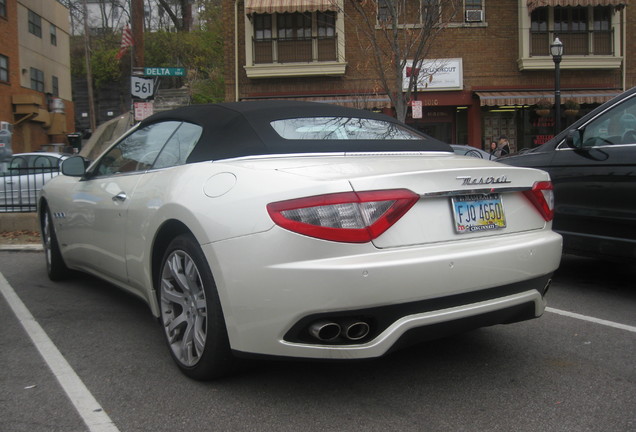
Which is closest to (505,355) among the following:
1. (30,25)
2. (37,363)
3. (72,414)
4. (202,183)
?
(202,183)


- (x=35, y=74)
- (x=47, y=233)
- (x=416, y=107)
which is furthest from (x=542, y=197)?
(x=35, y=74)

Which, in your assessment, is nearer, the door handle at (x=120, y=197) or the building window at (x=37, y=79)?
the door handle at (x=120, y=197)

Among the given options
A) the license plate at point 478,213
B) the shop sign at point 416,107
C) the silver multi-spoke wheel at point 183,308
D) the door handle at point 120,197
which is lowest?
the silver multi-spoke wheel at point 183,308

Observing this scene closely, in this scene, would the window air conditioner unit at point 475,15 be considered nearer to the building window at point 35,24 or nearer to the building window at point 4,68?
the building window at point 4,68

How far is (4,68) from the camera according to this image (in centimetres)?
2686

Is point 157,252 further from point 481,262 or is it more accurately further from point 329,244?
point 481,262

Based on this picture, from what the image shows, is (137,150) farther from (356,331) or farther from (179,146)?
(356,331)

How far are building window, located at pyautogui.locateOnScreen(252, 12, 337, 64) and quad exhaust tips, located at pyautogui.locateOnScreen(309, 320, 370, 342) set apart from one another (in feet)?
63.9

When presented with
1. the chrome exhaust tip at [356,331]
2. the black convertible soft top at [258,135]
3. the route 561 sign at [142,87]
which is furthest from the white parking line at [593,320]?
the route 561 sign at [142,87]

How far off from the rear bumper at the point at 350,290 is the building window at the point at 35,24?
32.7 m

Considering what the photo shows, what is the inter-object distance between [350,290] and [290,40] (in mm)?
19918

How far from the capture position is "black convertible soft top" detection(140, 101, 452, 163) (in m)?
3.20

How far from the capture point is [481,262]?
273 cm

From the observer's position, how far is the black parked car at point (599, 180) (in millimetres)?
4562
